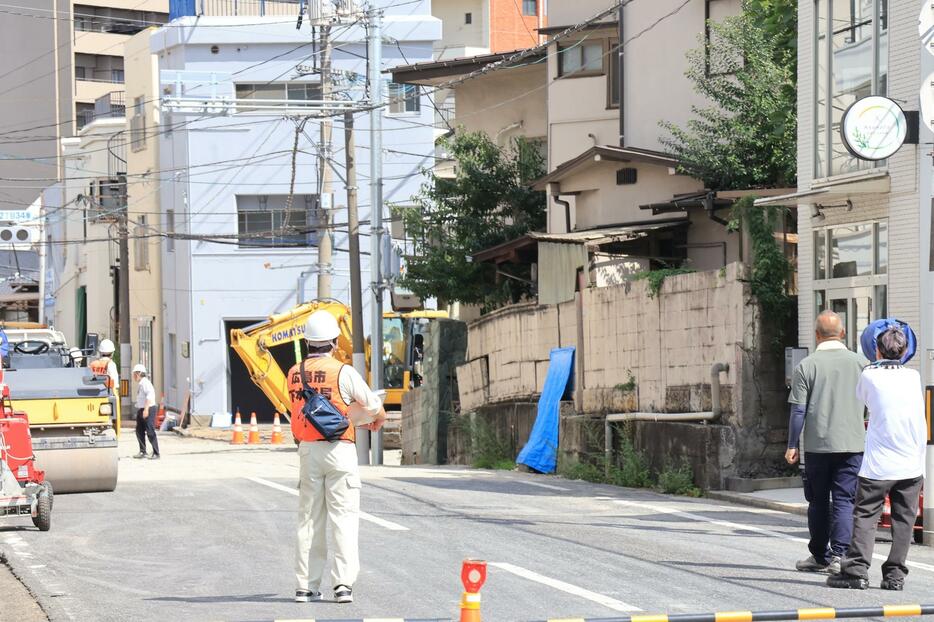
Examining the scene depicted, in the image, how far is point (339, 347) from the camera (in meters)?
34.6

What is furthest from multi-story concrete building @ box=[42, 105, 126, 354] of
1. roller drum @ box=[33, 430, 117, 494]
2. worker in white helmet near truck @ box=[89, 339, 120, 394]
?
roller drum @ box=[33, 430, 117, 494]

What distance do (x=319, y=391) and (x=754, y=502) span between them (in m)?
8.45

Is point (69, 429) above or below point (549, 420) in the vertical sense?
above

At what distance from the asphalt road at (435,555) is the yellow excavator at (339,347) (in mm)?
16749

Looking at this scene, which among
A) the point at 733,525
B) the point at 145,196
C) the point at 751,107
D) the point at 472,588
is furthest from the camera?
the point at 145,196

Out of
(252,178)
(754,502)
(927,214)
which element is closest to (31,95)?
(252,178)

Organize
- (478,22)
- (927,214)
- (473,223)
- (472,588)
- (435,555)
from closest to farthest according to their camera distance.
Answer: (472,588)
(435,555)
(927,214)
(473,223)
(478,22)

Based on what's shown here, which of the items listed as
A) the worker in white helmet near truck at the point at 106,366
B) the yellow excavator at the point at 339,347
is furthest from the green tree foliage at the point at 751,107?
the yellow excavator at the point at 339,347

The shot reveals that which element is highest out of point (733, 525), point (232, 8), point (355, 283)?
point (232, 8)

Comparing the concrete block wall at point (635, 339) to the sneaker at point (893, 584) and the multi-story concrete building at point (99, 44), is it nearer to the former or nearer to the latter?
the sneaker at point (893, 584)

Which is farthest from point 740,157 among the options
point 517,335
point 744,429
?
point 744,429

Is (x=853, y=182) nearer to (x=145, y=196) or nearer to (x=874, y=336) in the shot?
(x=874, y=336)

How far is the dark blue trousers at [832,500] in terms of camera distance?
10367 mm

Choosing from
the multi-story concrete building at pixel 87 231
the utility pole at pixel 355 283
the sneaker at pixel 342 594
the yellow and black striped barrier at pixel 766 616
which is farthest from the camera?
the multi-story concrete building at pixel 87 231
